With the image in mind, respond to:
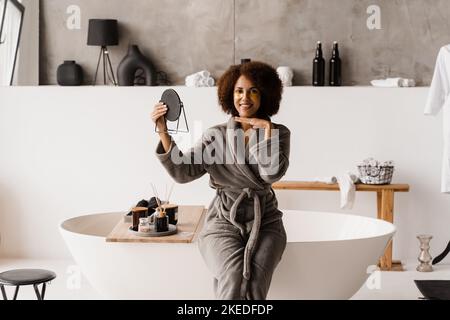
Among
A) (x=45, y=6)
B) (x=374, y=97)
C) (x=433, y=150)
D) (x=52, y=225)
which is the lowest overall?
(x=52, y=225)

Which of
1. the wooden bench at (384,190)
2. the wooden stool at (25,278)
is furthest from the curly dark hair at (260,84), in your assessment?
the wooden bench at (384,190)

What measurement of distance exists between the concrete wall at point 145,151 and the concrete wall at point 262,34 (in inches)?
14.6

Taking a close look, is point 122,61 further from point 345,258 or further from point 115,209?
point 345,258

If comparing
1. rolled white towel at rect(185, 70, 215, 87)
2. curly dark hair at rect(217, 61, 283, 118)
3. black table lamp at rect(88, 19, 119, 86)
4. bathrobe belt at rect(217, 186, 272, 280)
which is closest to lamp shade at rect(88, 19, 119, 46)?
black table lamp at rect(88, 19, 119, 86)

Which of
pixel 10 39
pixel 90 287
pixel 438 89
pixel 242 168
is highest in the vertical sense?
pixel 10 39

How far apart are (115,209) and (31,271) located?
207 cm

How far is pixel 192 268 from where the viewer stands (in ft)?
13.5

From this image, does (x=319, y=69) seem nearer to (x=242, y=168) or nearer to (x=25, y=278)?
(x=242, y=168)

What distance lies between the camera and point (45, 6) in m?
6.36

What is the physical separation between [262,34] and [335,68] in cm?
61

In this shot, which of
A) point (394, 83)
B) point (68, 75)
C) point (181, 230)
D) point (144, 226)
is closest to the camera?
point (144, 226)

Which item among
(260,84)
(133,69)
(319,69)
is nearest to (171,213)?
(260,84)
